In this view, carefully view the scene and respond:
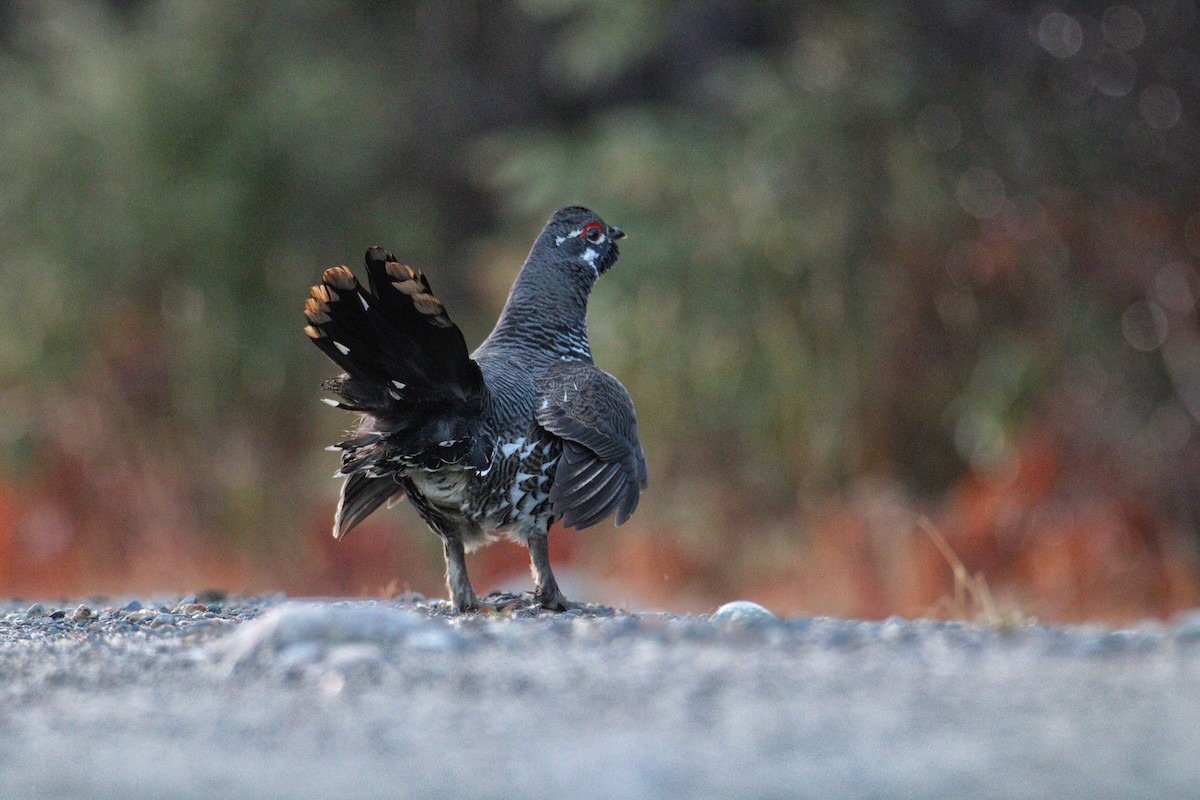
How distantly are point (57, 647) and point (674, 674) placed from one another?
81.7 inches

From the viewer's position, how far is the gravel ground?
2672 millimetres

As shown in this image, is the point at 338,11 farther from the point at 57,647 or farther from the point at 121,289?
the point at 57,647

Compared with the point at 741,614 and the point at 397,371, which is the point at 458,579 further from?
the point at 741,614

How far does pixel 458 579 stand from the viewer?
5453 millimetres

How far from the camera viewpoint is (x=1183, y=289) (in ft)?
33.6

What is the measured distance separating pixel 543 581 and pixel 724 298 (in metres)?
7.51

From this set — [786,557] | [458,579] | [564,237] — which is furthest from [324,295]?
[786,557]

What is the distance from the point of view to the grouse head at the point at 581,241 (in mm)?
6383

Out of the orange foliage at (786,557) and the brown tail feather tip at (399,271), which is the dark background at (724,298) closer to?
the orange foliage at (786,557)

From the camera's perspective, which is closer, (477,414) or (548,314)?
(477,414)

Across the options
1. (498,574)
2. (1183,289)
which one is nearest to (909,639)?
(498,574)

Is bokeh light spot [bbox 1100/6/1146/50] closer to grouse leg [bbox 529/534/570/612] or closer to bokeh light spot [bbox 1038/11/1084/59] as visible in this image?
bokeh light spot [bbox 1038/11/1084/59]

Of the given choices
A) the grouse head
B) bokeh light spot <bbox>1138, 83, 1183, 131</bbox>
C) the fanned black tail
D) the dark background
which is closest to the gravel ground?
the fanned black tail

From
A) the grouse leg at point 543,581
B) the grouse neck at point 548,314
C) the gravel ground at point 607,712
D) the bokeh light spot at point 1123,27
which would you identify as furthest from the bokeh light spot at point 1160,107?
the gravel ground at point 607,712
